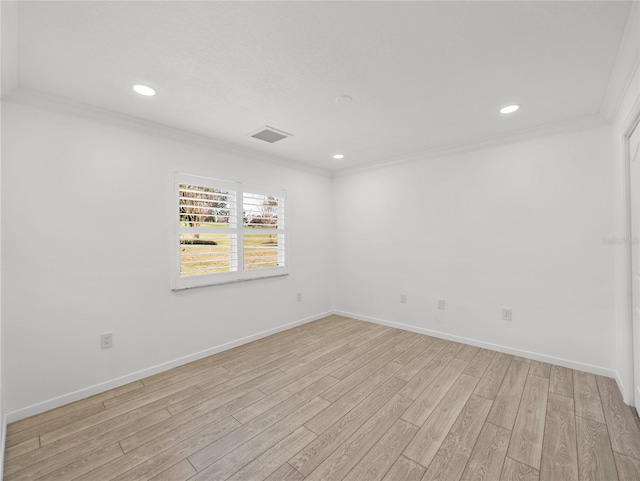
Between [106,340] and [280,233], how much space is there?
224cm

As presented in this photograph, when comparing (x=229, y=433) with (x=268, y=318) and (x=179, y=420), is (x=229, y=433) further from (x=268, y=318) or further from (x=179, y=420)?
(x=268, y=318)

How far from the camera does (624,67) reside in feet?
6.03

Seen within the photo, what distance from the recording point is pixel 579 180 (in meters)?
2.73

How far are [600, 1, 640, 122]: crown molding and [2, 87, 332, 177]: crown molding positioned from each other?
3.26 meters

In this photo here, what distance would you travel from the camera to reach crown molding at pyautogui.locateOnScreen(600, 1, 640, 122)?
4.91ft

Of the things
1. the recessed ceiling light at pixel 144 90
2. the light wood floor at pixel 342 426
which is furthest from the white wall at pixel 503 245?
the recessed ceiling light at pixel 144 90

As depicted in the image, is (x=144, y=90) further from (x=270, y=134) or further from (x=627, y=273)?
(x=627, y=273)

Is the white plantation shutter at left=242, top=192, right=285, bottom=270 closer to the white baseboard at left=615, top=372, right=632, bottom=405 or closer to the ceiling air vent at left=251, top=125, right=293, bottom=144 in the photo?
the ceiling air vent at left=251, top=125, right=293, bottom=144

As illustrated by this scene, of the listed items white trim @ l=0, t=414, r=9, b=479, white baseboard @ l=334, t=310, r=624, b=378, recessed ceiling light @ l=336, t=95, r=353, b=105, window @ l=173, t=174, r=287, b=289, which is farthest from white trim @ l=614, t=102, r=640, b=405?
white trim @ l=0, t=414, r=9, b=479

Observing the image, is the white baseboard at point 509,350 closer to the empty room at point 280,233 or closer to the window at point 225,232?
the empty room at point 280,233

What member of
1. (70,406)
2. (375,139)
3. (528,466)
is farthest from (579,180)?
(70,406)

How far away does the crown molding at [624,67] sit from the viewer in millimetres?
1497

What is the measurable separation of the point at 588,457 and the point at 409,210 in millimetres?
2834

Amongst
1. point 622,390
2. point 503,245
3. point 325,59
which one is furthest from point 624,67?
point 622,390
